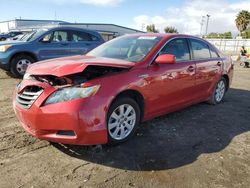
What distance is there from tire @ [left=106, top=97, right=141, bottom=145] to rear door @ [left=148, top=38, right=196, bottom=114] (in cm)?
43

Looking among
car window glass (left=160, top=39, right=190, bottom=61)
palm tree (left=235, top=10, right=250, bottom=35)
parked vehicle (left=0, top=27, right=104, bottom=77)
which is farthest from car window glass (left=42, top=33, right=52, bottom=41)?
A: palm tree (left=235, top=10, right=250, bottom=35)

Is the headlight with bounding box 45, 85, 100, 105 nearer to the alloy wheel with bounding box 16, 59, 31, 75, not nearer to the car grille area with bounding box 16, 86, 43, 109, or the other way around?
the car grille area with bounding box 16, 86, 43, 109

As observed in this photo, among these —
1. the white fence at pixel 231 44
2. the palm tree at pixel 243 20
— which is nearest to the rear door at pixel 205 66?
the white fence at pixel 231 44

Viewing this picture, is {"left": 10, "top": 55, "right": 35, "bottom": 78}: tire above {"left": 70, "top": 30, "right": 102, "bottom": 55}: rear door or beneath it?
beneath

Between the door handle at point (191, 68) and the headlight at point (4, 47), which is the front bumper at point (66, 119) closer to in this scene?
the door handle at point (191, 68)

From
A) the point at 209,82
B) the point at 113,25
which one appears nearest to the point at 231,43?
the point at 113,25

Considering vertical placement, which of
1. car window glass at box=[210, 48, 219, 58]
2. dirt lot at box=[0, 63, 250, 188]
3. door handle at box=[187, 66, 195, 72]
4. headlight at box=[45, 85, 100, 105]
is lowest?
dirt lot at box=[0, 63, 250, 188]

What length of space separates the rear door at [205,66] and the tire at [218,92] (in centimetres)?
24

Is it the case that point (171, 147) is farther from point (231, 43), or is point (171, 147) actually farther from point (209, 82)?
point (231, 43)

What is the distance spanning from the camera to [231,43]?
36.0 m

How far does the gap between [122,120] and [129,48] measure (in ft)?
4.58

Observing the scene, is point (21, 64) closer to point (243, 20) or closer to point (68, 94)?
point (68, 94)

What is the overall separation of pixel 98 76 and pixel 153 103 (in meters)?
1.18

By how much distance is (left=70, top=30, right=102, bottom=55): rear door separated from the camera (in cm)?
1006
